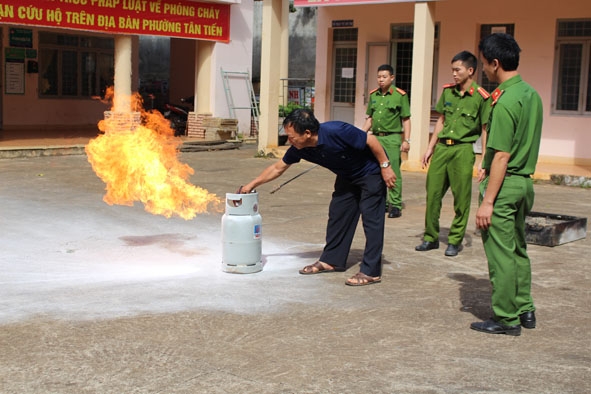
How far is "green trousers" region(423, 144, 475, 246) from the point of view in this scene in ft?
26.2

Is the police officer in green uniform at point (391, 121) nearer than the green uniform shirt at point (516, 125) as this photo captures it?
No

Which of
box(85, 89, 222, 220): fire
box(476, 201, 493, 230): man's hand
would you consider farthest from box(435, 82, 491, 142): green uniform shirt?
box(85, 89, 222, 220): fire

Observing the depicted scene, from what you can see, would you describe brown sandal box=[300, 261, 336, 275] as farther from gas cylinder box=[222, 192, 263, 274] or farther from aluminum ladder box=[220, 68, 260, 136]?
aluminum ladder box=[220, 68, 260, 136]

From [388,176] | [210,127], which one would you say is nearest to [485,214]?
[388,176]

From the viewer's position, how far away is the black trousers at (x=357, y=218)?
6.84m

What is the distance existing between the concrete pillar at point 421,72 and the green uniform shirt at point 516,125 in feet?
33.9

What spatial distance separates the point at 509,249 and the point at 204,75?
16492mm

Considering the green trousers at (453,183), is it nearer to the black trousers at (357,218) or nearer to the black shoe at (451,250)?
the black shoe at (451,250)

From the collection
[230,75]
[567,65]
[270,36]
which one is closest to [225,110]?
[230,75]

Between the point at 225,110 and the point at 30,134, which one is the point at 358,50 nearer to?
the point at 225,110

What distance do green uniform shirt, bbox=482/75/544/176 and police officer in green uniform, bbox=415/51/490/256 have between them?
8.41ft

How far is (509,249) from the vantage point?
5.34 meters

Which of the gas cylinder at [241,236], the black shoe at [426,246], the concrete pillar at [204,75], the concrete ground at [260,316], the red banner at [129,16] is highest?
the red banner at [129,16]

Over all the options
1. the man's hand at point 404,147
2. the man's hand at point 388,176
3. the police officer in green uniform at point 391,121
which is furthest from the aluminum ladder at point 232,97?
the man's hand at point 388,176
